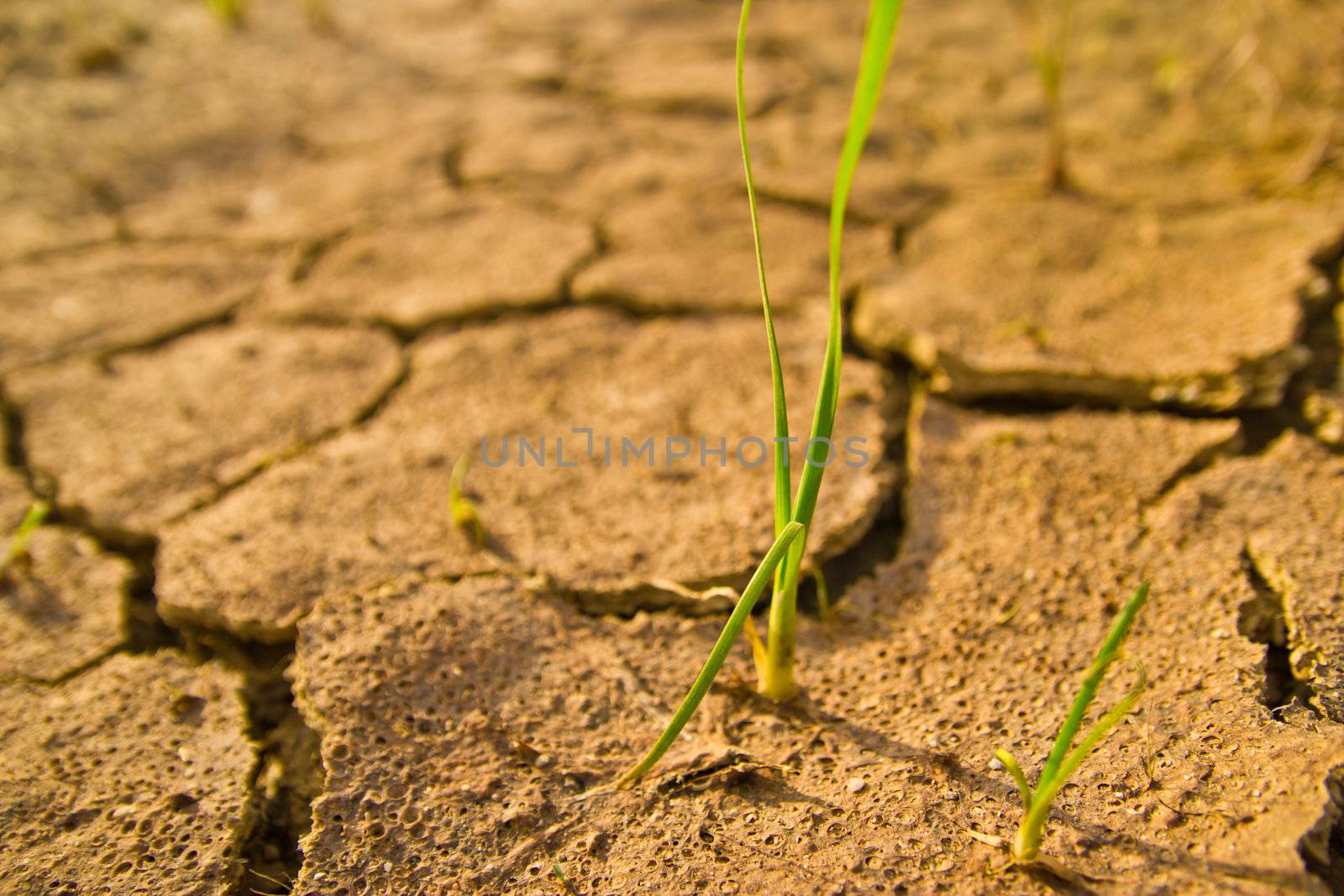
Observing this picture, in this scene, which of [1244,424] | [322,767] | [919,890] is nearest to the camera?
[919,890]

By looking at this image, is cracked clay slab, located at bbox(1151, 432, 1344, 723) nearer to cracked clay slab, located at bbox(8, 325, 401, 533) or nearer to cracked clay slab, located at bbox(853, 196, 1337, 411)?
cracked clay slab, located at bbox(853, 196, 1337, 411)

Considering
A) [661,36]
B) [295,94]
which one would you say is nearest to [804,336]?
[661,36]

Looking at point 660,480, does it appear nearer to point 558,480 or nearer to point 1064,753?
point 558,480

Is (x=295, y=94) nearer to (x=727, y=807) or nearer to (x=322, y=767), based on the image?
(x=322, y=767)

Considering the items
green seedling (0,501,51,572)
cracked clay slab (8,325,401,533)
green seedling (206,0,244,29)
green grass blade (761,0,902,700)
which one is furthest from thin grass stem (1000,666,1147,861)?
green seedling (206,0,244,29)

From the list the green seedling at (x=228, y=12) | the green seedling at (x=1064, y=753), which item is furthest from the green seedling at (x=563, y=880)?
the green seedling at (x=228, y=12)

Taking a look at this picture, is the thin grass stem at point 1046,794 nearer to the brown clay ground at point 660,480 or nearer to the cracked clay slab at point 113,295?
the brown clay ground at point 660,480
